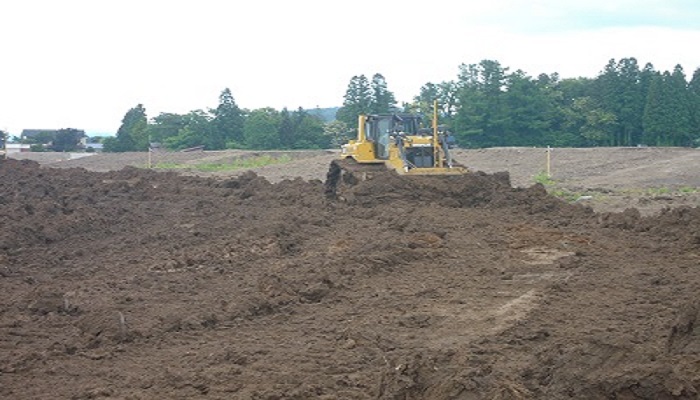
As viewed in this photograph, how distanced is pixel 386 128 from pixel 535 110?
113 ft

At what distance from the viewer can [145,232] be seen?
54.3 feet

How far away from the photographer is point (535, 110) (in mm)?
54219

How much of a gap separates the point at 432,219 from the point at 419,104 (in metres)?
45.6

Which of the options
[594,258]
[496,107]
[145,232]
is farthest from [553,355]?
[496,107]

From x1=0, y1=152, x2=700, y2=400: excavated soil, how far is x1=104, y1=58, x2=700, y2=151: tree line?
1224 inches

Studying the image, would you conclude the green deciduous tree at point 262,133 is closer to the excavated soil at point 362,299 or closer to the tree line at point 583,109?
the tree line at point 583,109

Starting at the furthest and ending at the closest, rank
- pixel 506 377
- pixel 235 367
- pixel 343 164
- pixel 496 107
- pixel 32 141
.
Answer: pixel 32 141
pixel 496 107
pixel 343 164
pixel 235 367
pixel 506 377

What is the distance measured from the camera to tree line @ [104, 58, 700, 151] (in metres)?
49.8

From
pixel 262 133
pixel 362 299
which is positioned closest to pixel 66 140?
pixel 262 133

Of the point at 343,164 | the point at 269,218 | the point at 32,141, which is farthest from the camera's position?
the point at 32,141

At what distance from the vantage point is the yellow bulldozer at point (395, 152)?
20625 millimetres

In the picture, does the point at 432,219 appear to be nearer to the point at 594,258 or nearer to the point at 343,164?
the point at 594,258

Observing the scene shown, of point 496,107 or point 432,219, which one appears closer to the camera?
point 432,219

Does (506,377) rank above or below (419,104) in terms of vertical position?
below
